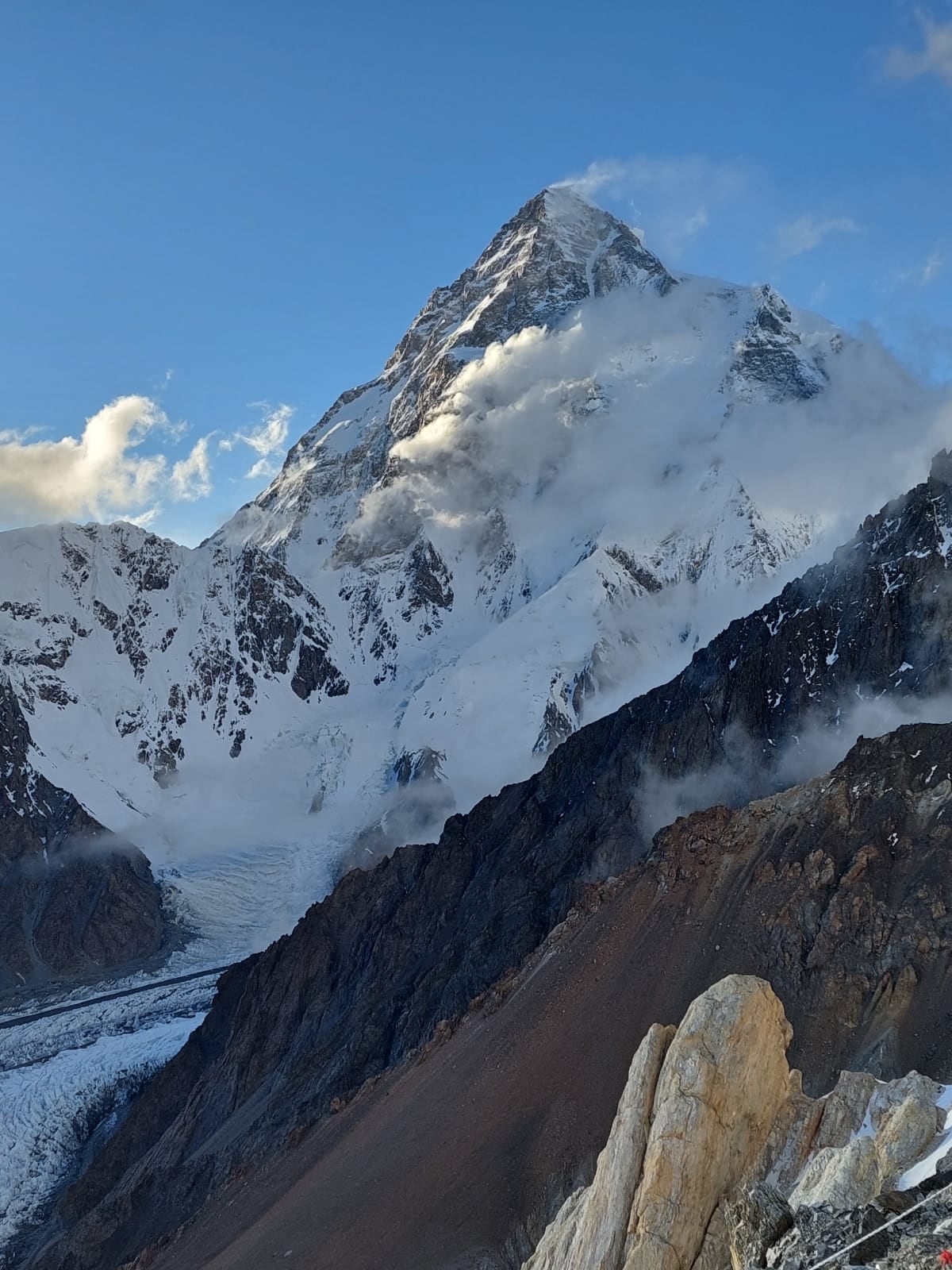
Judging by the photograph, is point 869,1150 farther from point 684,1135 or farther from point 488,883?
point 488,883

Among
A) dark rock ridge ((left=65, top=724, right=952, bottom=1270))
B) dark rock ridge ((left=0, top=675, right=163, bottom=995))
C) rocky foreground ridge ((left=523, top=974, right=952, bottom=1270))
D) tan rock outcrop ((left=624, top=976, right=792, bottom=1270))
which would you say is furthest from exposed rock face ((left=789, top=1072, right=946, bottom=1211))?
dark rock ridge ((left=0, top=675, right=163, bottom=995))

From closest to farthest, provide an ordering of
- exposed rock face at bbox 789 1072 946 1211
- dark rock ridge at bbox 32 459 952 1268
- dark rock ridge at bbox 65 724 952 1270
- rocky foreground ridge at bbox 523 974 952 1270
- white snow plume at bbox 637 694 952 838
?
exposed rock face at bbox 789 1072 946 1211 → rocky foreground ridge at bbox 523 974 952 1270 → dark rock ridge at bbox 65 724 952 1270 → dark rock ridge at bbox 32 459 952 1268 → white snow plume at bbox 637 694 952 838

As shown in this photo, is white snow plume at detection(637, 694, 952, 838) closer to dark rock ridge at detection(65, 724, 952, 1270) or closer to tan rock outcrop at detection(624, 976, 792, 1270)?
dark rock ridge at detection(65, 724, 952, 1270)

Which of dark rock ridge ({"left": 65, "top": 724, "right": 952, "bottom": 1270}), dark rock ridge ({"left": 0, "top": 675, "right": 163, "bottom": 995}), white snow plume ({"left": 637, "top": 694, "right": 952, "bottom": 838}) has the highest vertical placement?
dark rock ridge ({"left": 0, "top": 675, "right": 163, "bottom": 995})

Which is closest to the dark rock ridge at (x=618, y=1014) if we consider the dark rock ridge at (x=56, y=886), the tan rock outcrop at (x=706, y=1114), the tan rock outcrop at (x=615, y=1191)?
the tan rock outcrop at (x=615, y=1191)

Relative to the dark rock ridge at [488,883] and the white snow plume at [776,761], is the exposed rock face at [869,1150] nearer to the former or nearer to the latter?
the dark rock ridge at [488,883]

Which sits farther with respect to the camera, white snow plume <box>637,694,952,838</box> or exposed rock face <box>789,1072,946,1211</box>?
white snow plume <box>637,694,952,838</box>
